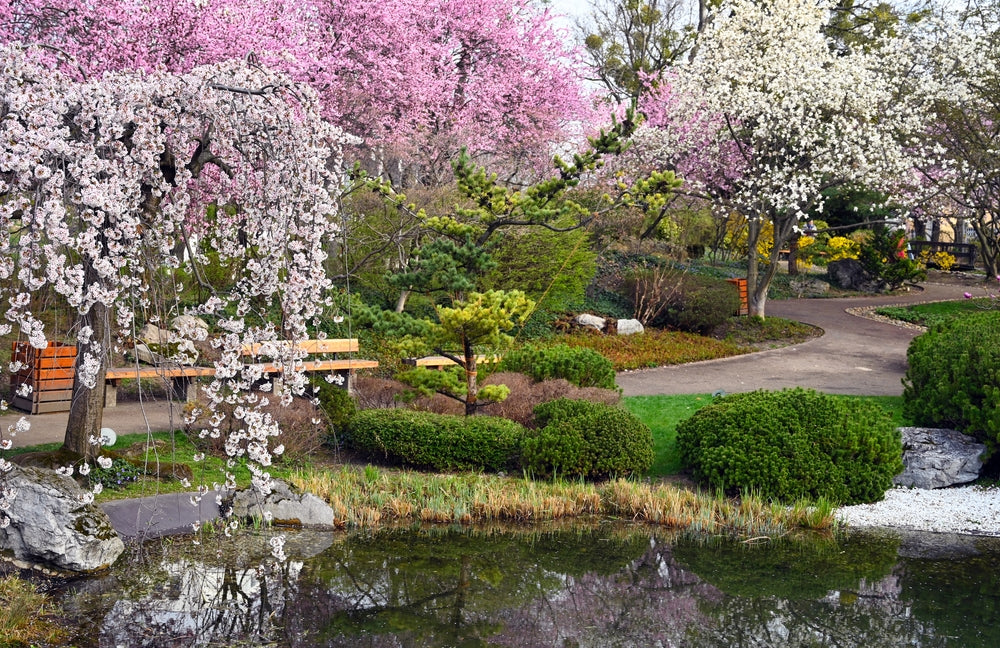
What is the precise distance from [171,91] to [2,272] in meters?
1.34

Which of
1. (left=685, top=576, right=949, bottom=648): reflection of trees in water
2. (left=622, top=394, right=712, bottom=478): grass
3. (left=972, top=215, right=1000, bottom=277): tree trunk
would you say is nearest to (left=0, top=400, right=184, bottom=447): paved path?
(left=622, top=394, right=712, bottom=478): grass

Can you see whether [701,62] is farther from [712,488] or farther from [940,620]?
[940,620]

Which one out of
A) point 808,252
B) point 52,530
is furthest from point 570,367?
point 808,252

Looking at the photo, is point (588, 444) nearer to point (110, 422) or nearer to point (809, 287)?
point (110, 422)

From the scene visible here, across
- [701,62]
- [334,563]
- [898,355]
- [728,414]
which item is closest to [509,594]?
[334,563]

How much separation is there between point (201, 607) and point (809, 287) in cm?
2209

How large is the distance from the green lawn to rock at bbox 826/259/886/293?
46.6 feet

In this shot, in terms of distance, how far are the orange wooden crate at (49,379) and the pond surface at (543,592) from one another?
4.56 metres

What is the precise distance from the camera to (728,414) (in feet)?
27.3

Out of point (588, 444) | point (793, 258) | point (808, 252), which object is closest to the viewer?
point (588, 444)

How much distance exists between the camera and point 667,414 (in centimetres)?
1080

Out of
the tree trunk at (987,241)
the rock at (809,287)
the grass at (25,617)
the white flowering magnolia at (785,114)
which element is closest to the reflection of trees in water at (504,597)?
the grass at (25,617)

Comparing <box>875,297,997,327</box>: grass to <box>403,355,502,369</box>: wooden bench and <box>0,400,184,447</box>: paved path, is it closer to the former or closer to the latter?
<box>403,355,502,369</box>: wooden bench

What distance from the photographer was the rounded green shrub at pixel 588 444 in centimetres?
834
